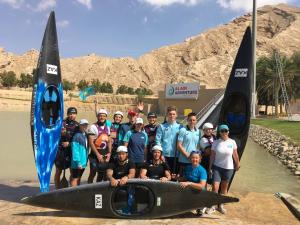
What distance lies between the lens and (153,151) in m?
6.63

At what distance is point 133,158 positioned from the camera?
7.08m

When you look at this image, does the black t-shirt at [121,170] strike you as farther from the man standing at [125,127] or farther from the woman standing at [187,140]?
the woman standing at [187,140]

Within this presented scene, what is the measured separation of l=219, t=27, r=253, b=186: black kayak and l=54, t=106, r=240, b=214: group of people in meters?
1.63

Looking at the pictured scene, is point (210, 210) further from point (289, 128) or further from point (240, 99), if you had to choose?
point (289, 128)

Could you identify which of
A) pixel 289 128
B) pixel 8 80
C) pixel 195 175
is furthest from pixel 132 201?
pixel 8 80

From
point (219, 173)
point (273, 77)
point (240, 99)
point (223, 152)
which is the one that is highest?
point (273, 77)

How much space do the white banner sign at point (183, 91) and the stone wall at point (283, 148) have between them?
102 feet

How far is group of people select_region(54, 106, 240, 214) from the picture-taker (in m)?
6.70

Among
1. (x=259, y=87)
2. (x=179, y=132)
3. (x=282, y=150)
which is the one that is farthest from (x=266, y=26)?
(x=179, y=132)

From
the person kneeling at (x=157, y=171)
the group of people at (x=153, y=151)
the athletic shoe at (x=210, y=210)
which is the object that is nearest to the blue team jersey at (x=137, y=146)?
Answer: the group of people at (x=153, y=151)

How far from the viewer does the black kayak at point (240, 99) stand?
8.73m

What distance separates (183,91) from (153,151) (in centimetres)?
5139

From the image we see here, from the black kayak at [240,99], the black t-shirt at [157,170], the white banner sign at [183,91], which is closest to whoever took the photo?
the black t-shirt at [157,170]

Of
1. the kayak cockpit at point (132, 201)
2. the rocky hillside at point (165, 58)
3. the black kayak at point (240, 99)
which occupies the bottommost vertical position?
the kayak cockpit at point (132, 201)
